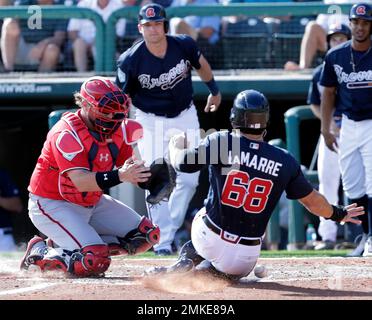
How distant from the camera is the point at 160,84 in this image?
767 cm

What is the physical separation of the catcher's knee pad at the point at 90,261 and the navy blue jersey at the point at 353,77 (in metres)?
2.60

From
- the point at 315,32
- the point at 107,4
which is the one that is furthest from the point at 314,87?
the point at 107,4

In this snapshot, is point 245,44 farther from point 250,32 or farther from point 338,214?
point 338,214

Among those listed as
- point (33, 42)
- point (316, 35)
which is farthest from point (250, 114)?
point (33, 42)

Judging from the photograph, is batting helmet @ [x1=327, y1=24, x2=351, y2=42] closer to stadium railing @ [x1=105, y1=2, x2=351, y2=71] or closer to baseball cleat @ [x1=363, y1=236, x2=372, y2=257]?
stadium railing @ [x1=105, y1=2, x2=351, y2=71]

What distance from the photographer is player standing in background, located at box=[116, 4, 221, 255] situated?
7.63m

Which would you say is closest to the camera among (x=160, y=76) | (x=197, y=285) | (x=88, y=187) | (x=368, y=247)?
(x=197, y=285)

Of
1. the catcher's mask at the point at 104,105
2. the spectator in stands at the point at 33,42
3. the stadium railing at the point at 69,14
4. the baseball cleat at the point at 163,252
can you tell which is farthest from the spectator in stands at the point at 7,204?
the catcher's mask at the point at 104,105

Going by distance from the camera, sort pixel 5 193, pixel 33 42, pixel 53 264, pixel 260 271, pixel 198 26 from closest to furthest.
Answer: pixel 260 271, pixel 53 264, pixel 198 26, pixel 33 42, pixel 5 193

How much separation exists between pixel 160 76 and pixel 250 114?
2.39 m

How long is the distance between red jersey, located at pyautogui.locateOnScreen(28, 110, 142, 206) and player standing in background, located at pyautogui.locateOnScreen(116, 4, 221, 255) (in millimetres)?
1458

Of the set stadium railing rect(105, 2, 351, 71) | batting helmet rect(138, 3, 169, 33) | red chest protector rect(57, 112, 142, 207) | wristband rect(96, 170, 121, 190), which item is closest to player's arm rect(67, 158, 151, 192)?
wristband rect(96, 170, 121, 190)

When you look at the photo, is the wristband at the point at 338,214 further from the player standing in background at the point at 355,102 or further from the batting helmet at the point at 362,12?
the batting helmet at the point at 362,12

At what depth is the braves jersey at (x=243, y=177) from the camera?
210 inches
